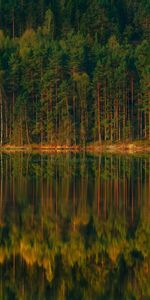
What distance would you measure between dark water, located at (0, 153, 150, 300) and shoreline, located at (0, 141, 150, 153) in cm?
6108

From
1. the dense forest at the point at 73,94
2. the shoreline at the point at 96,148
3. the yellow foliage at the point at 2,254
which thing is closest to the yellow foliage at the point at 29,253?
the yellow foliage at the point at 2,254

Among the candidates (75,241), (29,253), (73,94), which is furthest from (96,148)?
(29,253)

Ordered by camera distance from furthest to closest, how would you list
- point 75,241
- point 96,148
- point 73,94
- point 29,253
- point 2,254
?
1. point 73,94
2. point 96,148
3. point 75,241
4. point 29,253
5. point 2,254

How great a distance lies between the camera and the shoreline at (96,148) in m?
98.9

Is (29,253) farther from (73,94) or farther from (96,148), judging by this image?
(73,94)

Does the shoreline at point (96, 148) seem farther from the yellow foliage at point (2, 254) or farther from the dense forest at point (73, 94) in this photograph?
the yellow foliage at point (2, 254)

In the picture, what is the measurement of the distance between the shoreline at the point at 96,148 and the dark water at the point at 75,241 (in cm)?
6108

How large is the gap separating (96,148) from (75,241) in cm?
8155

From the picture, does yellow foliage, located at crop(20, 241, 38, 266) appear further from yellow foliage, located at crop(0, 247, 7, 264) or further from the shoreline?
the shoreline

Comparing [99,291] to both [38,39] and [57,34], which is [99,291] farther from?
[57,34]

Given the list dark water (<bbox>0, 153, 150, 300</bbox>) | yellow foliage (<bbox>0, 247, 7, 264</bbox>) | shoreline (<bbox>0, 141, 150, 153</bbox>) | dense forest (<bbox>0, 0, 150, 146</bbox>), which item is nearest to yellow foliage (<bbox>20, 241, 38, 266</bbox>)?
dark water (<bbox>0, 153, 150, 300</bbox>)

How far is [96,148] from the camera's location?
10256 centimetres

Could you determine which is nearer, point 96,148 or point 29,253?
point 29,253

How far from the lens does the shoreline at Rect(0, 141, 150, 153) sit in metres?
98.9
